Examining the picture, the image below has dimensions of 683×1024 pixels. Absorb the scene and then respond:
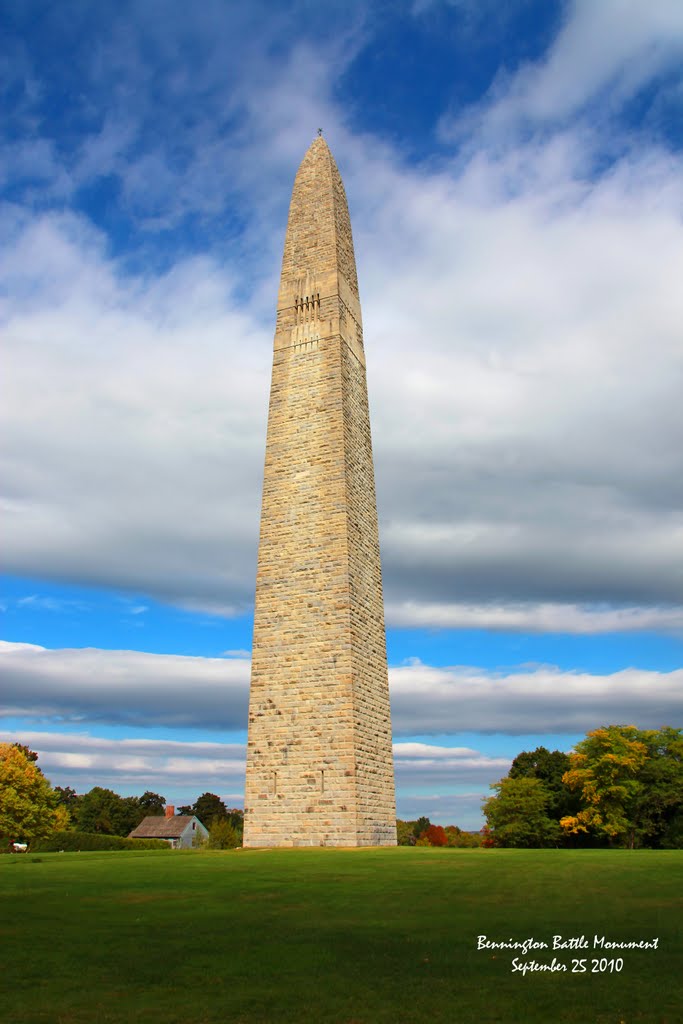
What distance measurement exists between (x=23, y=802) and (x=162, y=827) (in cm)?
3297

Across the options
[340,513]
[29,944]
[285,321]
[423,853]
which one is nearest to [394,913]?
[29,944]

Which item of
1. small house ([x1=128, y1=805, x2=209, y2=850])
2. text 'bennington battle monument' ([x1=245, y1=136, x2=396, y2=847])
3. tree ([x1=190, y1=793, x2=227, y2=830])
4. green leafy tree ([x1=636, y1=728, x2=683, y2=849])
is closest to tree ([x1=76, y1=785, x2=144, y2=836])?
small house ([x1=128, y1=805, x2=209, y2=850])

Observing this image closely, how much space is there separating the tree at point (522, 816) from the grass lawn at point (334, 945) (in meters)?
32.1

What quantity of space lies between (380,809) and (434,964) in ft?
63.1

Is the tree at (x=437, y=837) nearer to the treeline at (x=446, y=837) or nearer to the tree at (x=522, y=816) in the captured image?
the treeline at (x=446, y=837)

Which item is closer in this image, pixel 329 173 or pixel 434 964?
pixel 434 964

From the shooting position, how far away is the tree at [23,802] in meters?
44.5

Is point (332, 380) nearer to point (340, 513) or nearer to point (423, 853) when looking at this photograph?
point (340, 513)

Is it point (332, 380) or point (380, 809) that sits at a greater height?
point (332, 380)

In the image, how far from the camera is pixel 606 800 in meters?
43.5

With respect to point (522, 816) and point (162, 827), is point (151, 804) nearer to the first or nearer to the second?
point (162, 827)

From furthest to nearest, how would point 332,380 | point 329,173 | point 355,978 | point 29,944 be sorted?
point 329,173 → point 332,380 → point 29,944 → point 355,978

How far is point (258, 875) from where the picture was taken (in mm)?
15844

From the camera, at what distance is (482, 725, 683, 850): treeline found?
42875 millimetres
